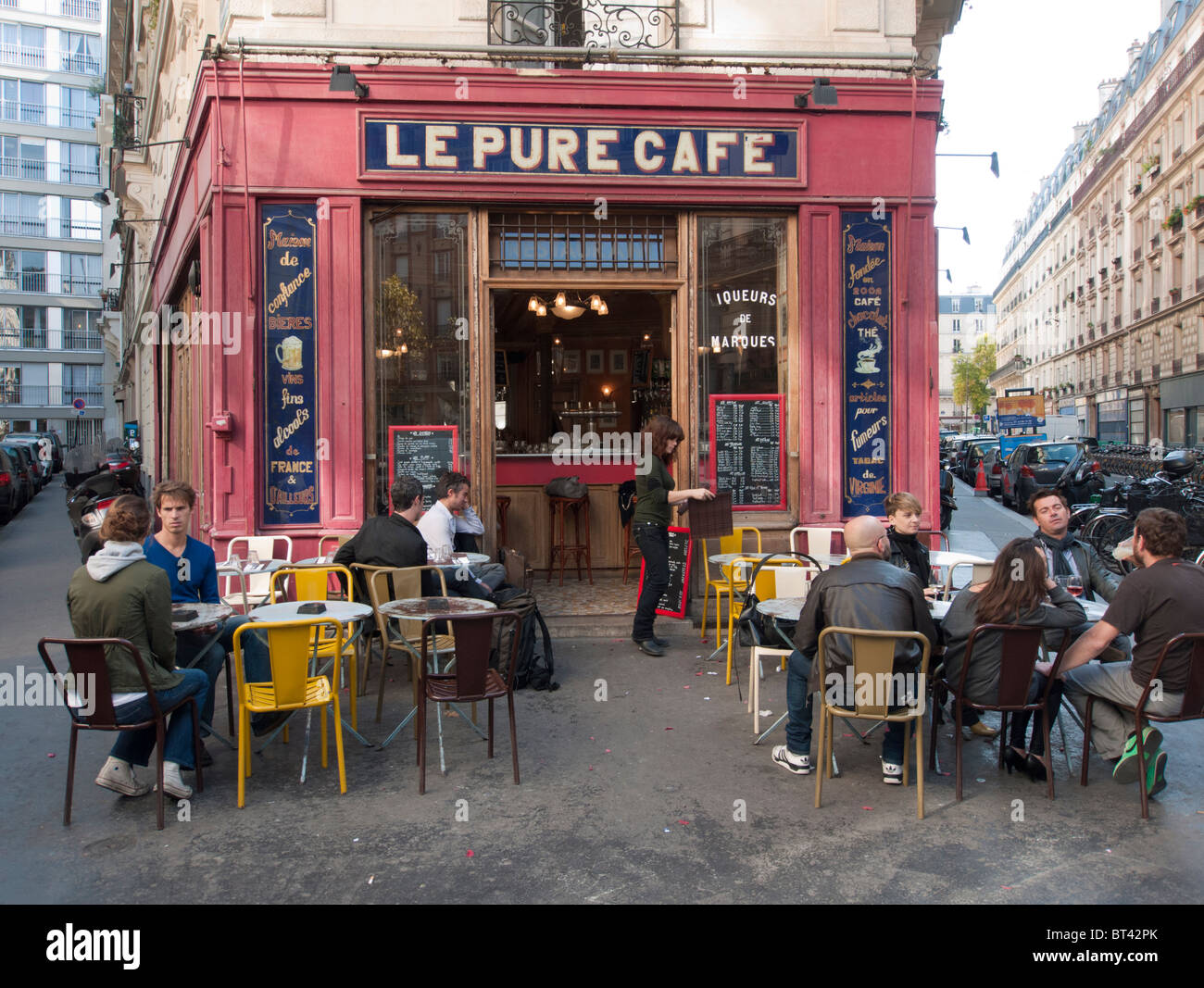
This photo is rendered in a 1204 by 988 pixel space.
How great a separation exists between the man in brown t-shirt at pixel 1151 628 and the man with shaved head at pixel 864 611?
33.9 inches

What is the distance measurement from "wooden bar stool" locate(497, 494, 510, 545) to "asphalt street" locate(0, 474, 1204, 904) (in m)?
5.11

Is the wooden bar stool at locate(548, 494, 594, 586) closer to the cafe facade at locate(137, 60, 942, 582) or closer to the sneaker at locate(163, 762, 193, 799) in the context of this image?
the cafe facade at locate(137, 60, 942, 582)

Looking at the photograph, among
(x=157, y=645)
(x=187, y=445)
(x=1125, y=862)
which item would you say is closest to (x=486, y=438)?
(x=157, y=645)

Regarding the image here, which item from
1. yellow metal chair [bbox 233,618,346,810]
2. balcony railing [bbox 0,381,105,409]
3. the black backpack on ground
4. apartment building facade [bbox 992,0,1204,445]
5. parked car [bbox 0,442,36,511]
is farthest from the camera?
balcony railing [bbox 0,381,105,409]

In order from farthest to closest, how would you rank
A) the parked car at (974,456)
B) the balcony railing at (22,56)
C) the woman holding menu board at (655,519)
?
the balcony railing at (22,56)
the parked car at (974,456)
the woman holding menu board at (655,519)

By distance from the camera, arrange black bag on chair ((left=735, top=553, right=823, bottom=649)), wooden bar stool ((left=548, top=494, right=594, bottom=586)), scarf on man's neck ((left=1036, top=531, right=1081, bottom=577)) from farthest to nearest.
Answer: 1. wooden bar stool ((left=548, top=494, right=594, bottom=586))
2. black bag on chair ((left=735, top=553, right=823, bottom=649))
3. scarf on man's neck ((left=1036, top=531, right=1081, bottom=577))

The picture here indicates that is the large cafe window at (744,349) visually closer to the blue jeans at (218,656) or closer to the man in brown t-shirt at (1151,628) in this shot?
the man in brown t-shirt at (1151,628)

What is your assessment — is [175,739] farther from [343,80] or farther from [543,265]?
[343,80]

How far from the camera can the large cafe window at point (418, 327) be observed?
8898 mm

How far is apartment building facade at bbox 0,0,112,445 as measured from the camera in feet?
193

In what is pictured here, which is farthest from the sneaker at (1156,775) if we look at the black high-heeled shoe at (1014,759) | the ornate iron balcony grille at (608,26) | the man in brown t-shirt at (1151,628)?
the ornate iron balcony grille at (608,26)

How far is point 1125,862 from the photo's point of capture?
4051mm

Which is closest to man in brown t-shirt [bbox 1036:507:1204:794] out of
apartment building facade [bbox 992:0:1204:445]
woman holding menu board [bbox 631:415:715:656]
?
woman holding menu board [bbox 631:415:715:656]

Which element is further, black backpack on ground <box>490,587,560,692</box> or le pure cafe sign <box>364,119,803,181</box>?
le pure cafe sign <box>364,119,803,181</box>
